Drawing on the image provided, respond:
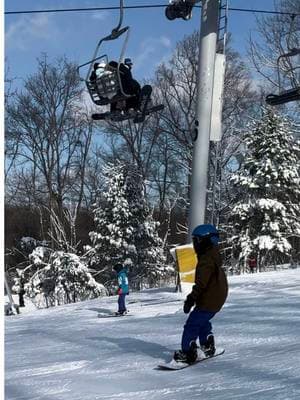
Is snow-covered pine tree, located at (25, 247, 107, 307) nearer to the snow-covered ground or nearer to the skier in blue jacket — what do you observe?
the skier in blue jacket

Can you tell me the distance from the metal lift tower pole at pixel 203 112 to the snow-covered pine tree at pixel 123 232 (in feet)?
52.5

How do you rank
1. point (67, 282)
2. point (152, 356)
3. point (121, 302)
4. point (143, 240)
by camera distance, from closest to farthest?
point (152, 356) < point (121, 302) < point (67, 282) < point (143, 240)

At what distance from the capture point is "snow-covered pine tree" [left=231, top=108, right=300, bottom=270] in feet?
90.0

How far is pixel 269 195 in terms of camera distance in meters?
28.0

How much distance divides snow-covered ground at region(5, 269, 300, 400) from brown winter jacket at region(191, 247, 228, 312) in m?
0.69

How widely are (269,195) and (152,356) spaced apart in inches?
860

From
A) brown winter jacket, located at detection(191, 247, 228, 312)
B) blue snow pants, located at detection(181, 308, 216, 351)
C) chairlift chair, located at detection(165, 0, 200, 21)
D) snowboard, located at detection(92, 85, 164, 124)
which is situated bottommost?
blue snow pants, located at detection(181, 308, 216, 351)

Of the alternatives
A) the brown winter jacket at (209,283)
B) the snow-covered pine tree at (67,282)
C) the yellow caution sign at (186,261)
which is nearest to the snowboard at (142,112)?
the yellow caution sign at (186,261)

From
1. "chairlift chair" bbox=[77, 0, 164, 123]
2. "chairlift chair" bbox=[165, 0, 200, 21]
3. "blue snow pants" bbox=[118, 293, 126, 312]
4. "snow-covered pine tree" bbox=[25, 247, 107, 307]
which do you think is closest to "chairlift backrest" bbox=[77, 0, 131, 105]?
"chairlift chair" bbox=[77, 0, 164, 123]

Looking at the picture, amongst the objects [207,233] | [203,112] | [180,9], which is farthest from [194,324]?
[180,9]

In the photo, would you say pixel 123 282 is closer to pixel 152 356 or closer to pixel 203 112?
pixel 203 112

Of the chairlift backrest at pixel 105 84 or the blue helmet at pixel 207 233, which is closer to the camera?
the blue helmet at pixel 207 233

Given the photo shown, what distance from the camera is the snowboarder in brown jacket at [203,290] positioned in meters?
6.08

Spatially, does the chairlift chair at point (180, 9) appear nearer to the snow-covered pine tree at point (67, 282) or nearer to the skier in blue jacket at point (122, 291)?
the skier in blue jacket at point (122, 291)
